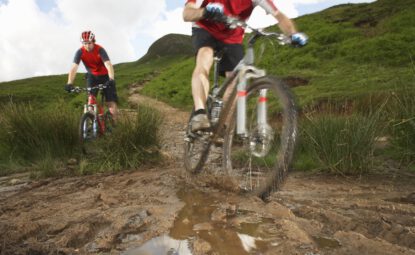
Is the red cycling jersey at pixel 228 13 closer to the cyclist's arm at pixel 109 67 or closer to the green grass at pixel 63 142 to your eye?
the green grass at pixel 63 142

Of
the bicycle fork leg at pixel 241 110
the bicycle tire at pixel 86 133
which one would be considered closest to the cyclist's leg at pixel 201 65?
the bicycle fork leg at pixel 241 110

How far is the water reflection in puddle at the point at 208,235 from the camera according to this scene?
91.3 inches

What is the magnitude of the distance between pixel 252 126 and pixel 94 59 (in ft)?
19.4

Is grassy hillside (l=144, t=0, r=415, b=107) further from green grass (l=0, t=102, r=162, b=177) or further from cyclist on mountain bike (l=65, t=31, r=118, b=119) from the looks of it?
green grass (l=0, t=102, r=162, b=177)

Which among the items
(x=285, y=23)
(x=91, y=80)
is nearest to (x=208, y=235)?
(x=285, y=23)

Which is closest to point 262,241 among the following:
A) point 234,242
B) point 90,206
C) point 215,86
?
point 234,242

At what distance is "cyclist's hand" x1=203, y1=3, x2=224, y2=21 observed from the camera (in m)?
3.43

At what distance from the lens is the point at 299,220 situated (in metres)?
2.79

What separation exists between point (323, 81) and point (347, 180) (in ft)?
36.8

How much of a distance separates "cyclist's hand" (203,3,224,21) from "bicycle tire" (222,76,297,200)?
25.8 inches

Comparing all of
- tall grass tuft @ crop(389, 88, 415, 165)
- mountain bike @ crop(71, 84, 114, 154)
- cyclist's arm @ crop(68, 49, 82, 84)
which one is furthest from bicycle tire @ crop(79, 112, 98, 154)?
tall grass tuft @ crop(389, 88, 415, 165)

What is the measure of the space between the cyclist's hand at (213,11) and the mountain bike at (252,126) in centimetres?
16

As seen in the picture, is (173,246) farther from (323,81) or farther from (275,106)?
(323,81)

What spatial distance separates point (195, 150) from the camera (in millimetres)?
5004
